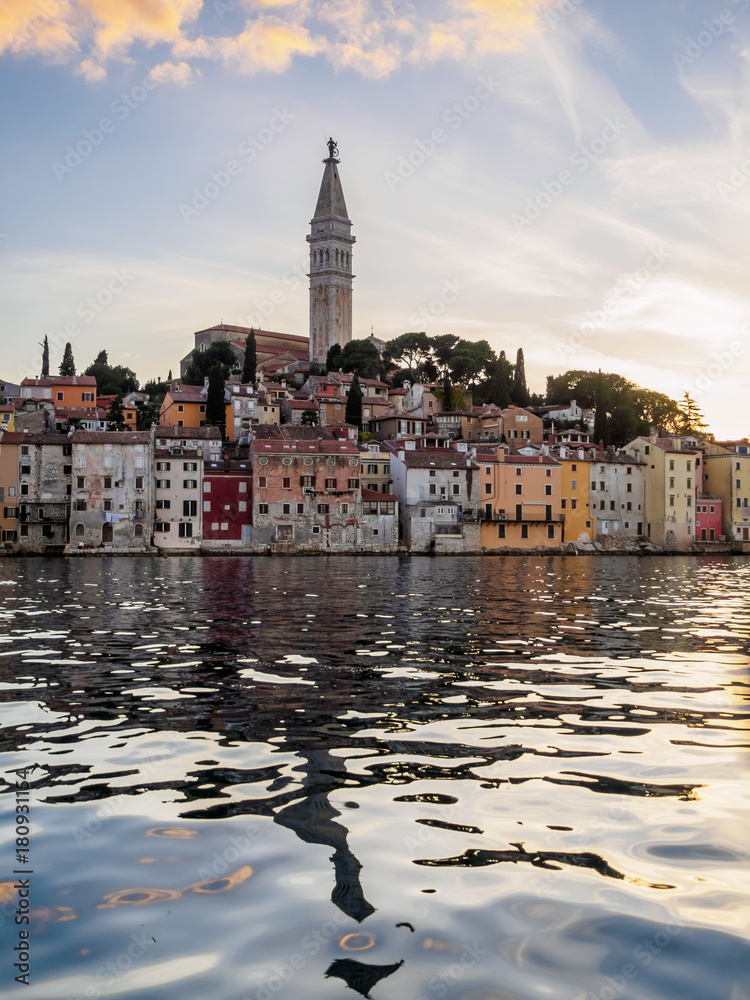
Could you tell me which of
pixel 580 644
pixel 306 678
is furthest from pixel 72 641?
pixel 580 644

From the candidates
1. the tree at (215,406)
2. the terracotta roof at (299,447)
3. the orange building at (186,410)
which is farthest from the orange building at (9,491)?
the orange building at (186,410)

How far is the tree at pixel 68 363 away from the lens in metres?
98.1

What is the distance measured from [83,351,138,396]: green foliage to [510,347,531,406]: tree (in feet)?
141

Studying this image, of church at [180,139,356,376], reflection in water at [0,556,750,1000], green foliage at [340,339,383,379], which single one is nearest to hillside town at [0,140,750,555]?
green foliage at [340,339,383,379]

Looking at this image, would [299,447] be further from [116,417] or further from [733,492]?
[733,492]

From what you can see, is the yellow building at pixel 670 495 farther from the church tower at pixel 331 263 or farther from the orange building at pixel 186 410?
the church tower at pixel 331 263

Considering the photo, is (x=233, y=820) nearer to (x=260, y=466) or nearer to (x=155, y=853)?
(x=155, y=853)

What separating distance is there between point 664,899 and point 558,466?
221ft

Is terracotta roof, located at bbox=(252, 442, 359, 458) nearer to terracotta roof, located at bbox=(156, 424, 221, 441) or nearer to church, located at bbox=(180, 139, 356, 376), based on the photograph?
terracotta roof, located at bbox=(156, 424, 221, 441)

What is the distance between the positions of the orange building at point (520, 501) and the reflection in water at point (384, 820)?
55.0m

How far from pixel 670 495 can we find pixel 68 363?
207 ft

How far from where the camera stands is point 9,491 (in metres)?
60.7

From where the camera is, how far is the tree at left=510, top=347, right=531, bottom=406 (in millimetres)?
99312

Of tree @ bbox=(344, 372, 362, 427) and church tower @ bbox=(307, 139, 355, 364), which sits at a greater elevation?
church tower @ bbox=(307, 139, 355, 364)
